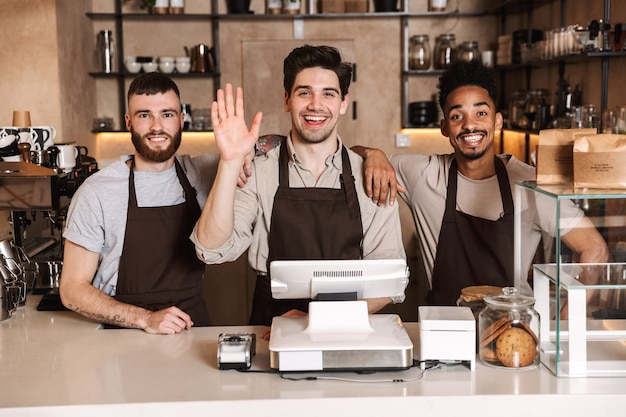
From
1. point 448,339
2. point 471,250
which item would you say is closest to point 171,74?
point 471,250

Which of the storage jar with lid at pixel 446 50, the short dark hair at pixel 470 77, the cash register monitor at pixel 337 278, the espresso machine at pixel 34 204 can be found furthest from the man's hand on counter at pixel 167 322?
the storage jar with lid at pixel 446 50

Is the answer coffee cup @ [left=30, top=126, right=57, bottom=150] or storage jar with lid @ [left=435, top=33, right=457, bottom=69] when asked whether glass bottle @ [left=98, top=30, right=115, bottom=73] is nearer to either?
coffee cup @ [left=30, top=126, right=57, bottom=150]

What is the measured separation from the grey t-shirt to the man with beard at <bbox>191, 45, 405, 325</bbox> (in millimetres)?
310

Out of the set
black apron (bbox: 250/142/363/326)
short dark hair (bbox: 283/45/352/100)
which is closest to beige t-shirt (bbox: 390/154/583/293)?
black apron (bbox: 250/142/363/326)

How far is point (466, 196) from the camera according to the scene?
2.97m

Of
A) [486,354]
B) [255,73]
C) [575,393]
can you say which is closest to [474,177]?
[486,354]

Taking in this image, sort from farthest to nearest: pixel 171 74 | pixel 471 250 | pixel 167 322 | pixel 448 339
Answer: pixel 171 74, pixel 471 250, pixel 167 322, pixel 448 339

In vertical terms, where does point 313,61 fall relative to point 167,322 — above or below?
above

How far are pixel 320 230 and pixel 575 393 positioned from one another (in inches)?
43.6

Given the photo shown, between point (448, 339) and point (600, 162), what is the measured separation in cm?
59

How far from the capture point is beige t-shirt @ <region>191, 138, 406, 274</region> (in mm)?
2715

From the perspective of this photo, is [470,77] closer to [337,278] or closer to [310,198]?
[310,198]

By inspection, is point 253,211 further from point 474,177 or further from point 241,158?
point 474,177

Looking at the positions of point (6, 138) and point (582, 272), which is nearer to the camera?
point (582, 272)
